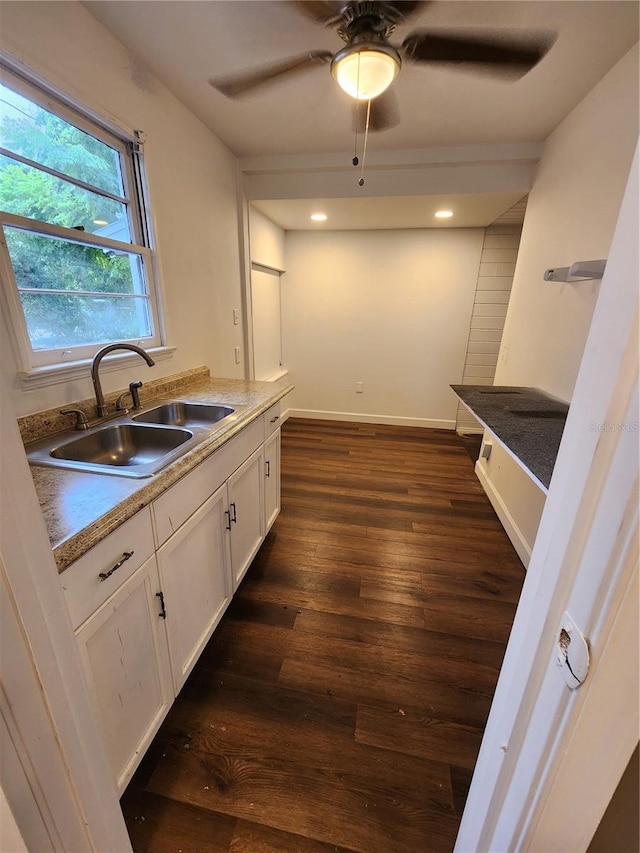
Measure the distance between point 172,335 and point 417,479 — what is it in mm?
2302

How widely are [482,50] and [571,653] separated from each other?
6.39 ft

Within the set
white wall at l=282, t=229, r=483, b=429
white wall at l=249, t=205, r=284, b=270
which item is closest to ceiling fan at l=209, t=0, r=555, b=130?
white wall at l=249, t=205, r=284, b=270

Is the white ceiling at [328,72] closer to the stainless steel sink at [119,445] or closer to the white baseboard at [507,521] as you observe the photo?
the stainless steel sink at [119,445]

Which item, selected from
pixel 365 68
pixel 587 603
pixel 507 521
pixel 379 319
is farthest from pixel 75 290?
pixel 379 319

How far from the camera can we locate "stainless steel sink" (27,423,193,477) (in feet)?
4.09

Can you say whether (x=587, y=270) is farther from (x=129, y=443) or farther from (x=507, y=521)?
(x=129, y=443)

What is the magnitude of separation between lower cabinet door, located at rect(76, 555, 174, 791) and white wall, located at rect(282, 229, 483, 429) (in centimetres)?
371

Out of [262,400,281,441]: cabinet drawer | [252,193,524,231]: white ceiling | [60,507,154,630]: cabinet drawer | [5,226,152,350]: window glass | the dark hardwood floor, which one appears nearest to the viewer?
[60,507,154,630]: cabinet drawer

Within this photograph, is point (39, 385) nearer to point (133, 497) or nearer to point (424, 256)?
point (133, 497)

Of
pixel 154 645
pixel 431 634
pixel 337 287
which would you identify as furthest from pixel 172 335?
pixel 337 287

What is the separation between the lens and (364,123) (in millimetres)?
2014

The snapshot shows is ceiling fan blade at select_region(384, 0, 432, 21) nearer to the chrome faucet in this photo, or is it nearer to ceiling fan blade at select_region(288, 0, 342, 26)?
ceiling fan blade at select_region(288, 0, 342, 26)

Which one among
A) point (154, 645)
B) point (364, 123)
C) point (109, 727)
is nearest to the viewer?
point (109, 727)

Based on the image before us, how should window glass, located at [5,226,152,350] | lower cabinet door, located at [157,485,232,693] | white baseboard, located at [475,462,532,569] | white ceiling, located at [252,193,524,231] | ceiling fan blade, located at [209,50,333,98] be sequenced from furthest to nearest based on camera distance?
white ceiling, located at [252,193,524,231] → white baseboard, located at [475,462,532,569] → ceiling fan blade, located at [209,50,333,98] → window glass, located at [5,226,152,350] → lower cabinet door, located at [157,485,232,693]
